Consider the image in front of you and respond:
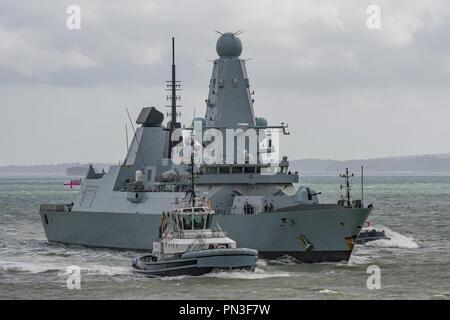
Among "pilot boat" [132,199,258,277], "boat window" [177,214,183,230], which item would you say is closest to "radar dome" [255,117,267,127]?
"pilot boat" [132,199,258,277]

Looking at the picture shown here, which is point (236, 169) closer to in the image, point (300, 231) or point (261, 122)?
point (261, 122)

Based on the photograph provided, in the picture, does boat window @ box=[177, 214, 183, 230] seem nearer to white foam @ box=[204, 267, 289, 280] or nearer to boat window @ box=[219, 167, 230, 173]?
white foam @ box=[204, 267, 289, 280]

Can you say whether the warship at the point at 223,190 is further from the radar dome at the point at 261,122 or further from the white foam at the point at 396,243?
the white foam at the point at 396,243

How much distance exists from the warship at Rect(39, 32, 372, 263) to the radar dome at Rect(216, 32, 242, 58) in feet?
0.19

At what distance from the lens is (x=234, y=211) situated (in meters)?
47.3

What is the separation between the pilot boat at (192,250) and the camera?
3834 centimetres

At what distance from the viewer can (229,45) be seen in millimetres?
51625

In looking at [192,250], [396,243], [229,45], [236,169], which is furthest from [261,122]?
[192,250]

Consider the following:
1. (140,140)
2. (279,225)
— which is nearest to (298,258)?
(279,225)

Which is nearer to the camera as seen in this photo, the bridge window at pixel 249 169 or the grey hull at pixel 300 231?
the grey hull at pixel 300 231

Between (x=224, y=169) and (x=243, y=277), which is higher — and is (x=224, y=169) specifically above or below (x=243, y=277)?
above

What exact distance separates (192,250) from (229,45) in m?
16.0

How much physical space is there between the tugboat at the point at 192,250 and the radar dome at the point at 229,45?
11.9 metres

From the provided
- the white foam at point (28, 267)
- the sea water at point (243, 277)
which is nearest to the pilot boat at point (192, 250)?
the sea water at point (243, 277)
